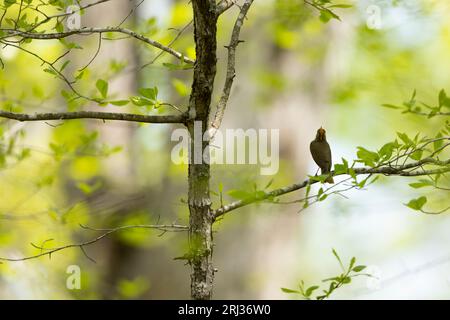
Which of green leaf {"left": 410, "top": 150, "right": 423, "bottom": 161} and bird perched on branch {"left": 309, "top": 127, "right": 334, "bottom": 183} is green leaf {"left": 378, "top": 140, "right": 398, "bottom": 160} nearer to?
green leaf {"left": 410, "top": 150, "right": 423, "bottom": 161}

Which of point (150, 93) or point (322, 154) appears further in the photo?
point (322, 154)

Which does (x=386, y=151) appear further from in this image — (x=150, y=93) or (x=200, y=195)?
(x=150, y=93)

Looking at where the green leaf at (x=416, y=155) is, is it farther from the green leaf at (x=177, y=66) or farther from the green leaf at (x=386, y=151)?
the green leaf at (x=177, y=66)

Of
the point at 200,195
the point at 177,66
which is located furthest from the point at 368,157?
the point at 177,66

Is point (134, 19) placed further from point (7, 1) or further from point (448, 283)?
point (448, 283)

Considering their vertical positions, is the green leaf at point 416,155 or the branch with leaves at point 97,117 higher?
the branch with leaves at point 97,117

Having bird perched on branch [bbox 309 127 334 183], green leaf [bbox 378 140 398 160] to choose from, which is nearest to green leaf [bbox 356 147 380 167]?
green leaf [bbox 378 140 398 160]

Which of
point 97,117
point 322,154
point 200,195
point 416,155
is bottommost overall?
point 200,195

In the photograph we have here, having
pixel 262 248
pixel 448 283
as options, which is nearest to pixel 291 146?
pixel 262 248

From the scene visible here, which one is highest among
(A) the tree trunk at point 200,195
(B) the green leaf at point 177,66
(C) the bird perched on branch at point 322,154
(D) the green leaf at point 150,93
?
(B) the green leaf at point 177,66

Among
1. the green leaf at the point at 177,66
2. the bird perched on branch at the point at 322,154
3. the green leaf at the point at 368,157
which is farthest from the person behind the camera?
the bird perched on branch at the point at 322,154

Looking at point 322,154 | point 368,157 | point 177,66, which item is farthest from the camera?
point 322,154

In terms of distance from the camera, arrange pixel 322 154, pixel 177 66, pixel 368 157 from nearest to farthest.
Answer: pixel 368 157, pixel 177 66, pixel 322 154

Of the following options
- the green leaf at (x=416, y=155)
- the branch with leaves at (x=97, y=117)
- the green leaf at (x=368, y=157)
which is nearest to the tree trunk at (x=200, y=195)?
the branch with leaves at (x=97, y=117)
